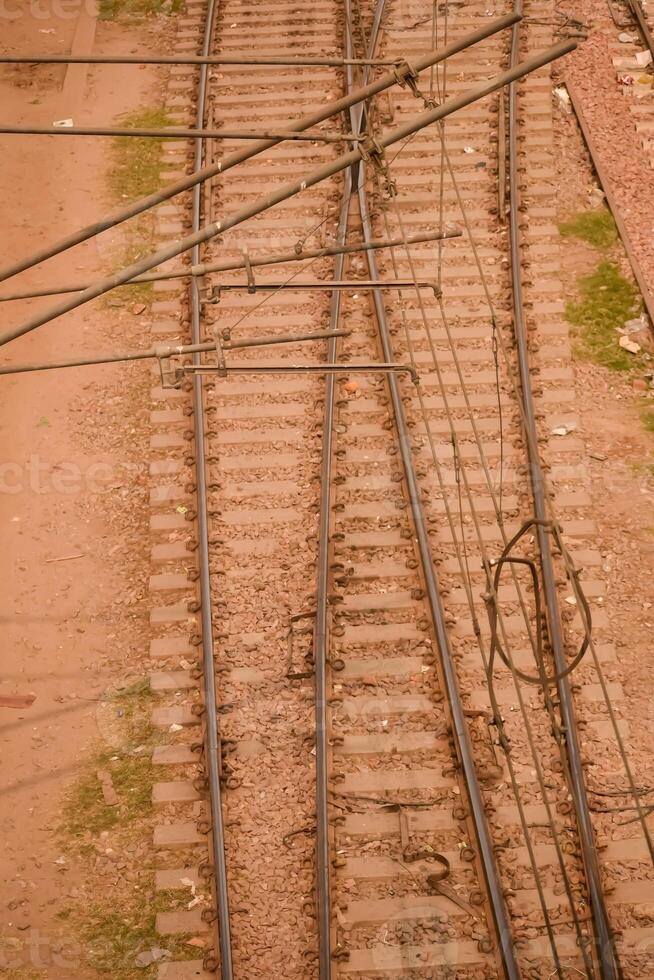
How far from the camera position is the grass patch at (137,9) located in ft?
49.1

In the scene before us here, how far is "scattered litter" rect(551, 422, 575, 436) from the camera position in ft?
31.9

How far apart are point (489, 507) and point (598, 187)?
492 cm

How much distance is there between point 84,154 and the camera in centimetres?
1299

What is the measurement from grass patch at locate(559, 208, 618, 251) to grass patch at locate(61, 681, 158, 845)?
6.73 meters

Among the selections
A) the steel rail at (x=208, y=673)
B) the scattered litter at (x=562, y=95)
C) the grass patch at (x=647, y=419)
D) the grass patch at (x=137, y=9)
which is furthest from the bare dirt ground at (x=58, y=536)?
the scattered litter at (x=562, y=95)

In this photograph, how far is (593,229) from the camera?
11.6 meters

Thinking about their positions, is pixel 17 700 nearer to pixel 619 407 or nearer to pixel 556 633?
pixel 556 633

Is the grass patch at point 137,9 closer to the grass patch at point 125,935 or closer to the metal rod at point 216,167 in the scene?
the metal rod at point 216,167

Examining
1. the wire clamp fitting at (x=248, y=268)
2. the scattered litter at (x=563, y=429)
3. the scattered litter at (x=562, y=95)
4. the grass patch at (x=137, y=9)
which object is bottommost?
the scattered litter at (x=563, y=429)

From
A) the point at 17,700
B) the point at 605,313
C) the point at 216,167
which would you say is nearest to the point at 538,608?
the point at 216,167

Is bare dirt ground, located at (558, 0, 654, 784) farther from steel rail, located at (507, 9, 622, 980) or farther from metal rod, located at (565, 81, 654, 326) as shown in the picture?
steel rail, located at (507, 9, 622, 980)

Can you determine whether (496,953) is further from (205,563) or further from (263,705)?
(205,563)

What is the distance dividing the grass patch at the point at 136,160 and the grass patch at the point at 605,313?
497 centimetres

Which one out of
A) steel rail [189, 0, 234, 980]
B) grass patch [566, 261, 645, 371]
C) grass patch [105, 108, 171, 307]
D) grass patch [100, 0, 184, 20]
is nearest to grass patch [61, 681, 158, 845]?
steel rail [189, 0, 234, 980]
